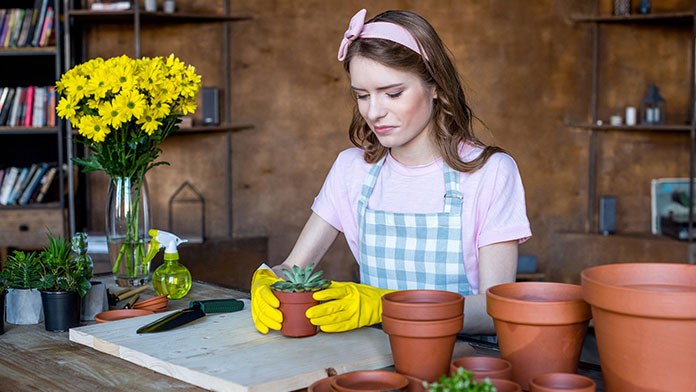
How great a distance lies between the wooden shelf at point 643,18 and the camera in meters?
3.96

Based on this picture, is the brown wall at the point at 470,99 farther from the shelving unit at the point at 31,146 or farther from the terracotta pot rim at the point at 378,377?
the terracotta pot rim at the point at 378,377

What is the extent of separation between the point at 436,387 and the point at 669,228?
3.68 meters

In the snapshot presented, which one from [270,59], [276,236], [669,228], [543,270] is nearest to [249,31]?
[270,59]

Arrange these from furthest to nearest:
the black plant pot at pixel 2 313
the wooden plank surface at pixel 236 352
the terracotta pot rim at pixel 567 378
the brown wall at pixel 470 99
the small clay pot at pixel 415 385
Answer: the brown wall at pixel 470 99, the black plant pot at pixel 2 313, the wooden plank surface at pixel 236 352, the small clay pot at pixel 415 385, the terracotta pot rim at pixel 567 378

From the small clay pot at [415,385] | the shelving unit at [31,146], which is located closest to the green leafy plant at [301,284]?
the small clay pot at [415,385]

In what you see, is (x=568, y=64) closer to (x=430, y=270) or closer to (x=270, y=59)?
(x=270, y=59)

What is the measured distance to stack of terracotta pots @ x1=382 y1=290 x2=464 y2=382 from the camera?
0.95 metres

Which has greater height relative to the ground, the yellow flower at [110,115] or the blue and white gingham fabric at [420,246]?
the yellow flower at [110,115]

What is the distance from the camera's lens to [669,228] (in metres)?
4.06

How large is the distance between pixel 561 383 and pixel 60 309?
0.94 metres

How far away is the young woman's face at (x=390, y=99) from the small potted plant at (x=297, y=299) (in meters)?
0.48

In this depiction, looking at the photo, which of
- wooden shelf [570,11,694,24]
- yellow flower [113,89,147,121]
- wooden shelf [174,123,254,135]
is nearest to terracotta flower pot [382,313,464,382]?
yellow flower [113,89,147,121]

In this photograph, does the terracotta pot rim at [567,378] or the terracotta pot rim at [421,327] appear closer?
the terracotta pot rim at [567,378]

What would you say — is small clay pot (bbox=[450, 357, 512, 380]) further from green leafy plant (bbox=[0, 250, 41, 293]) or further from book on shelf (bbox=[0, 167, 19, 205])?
book on shelf (bbox=[0, 167, 19, 205])
